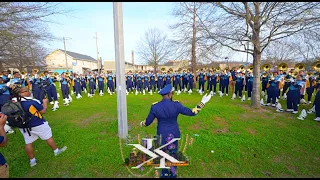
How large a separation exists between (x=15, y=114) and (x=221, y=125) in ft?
20.7

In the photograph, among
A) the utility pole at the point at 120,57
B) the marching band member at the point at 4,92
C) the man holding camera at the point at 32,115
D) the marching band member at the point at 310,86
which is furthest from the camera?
the marching band member at the point at 310,86

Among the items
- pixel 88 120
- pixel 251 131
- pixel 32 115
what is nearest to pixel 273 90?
pixel 251 131

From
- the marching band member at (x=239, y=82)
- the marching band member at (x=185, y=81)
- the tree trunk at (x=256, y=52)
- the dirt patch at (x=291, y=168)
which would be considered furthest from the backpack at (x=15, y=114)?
the marching band member at (x=185, y=81)

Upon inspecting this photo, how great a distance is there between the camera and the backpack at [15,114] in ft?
10.8

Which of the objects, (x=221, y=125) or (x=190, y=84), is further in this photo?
(x=190, y=84)

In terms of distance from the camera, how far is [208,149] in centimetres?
454

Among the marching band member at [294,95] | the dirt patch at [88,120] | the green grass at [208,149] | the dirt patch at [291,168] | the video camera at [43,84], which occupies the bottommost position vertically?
the dirt patch at [291,168]

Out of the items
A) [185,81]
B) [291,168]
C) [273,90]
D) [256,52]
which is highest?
[256,52]

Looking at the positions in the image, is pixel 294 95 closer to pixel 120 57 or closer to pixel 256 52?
pixel 256 52

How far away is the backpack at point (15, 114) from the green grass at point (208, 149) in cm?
122

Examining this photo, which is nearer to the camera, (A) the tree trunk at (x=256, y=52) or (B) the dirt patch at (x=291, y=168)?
(B) the dirt patch at (x=291, y=168)

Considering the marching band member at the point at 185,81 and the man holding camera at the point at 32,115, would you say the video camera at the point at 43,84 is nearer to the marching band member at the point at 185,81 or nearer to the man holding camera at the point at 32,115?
A: the man holding camera at the point at 32,115

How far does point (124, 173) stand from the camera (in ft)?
11.9

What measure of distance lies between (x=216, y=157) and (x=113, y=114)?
18.6ft
